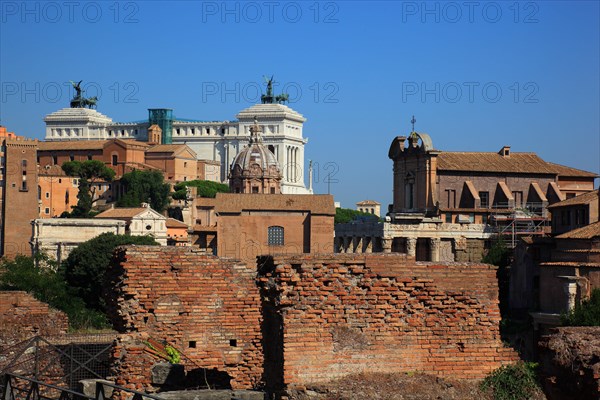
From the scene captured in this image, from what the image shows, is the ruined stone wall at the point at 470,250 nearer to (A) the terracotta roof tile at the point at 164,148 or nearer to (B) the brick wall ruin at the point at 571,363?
(B) the brick wall ruin at the point at 571,363

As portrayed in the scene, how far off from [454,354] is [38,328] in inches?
419

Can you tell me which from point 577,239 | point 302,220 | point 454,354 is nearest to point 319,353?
point 454,354

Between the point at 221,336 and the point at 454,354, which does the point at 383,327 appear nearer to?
the point at 454,354

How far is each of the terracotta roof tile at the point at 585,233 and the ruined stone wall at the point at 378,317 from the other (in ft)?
110

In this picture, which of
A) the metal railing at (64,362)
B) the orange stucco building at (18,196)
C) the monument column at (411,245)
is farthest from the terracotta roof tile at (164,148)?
the metal railing at (64,362)

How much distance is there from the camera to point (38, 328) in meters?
20.1

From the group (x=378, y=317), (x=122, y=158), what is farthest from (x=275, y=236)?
(x=122, y=158)

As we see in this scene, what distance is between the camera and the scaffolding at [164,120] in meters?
151

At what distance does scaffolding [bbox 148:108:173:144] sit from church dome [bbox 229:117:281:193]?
219 ft

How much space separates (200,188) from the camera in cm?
11562

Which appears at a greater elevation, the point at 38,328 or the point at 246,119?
the point at 246,119

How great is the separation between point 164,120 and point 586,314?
11816 cm

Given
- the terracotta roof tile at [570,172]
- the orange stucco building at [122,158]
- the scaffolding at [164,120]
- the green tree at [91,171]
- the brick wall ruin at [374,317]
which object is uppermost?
the scaffolding at [164,120]

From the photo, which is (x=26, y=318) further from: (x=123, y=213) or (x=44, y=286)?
(x=123, y=213)
